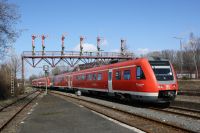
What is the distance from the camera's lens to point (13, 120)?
15758 mm

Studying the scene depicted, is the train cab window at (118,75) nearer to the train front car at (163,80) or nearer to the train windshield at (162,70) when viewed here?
the train front car at (163,80)

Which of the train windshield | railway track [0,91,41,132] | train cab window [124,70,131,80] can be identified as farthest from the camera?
train cab window [124,70,131,80]

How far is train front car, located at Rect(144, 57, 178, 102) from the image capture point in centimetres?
1870

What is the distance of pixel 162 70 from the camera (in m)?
19.4

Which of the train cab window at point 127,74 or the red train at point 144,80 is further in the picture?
the train cab window at point 127,74

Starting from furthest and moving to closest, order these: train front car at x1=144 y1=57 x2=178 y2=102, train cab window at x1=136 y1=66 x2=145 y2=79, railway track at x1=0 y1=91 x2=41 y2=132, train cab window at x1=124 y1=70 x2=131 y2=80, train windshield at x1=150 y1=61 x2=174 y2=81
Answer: train cab window at x1=124 y1=70 x2=131 y2=80 → train cab window at x1=136 y1=66 x2=145 y2=79 → train windshield at x1=150 y1=61 x2=174 y2=81 → train front car at x1=144 y1=57 x2=178 y2=102 → railway track at x1=0 y1=91 x2=41 y2=132

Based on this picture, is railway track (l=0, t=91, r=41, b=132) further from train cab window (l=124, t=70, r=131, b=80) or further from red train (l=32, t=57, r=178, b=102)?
train cab window (l=124, t=70, r=131, b=80)

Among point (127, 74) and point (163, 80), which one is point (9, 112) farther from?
point (163, 80)

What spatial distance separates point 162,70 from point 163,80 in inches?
27.9

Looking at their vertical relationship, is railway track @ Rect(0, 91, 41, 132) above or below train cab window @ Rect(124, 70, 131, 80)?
below

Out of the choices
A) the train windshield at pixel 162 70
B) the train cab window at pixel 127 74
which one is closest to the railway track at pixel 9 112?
the train cab window at pixel 127 74

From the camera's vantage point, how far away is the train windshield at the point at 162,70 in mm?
19111

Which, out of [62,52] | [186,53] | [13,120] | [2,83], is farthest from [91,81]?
[186,53]

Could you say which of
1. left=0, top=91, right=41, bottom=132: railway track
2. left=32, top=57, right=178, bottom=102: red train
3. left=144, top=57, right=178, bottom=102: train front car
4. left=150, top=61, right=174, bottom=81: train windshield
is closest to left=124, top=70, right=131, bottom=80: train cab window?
left=32, top=57, right=178, bottom=102: red train
